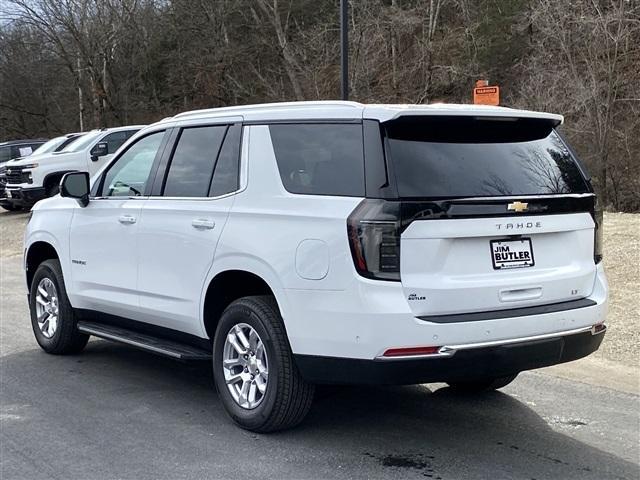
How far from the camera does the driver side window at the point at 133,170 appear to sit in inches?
234

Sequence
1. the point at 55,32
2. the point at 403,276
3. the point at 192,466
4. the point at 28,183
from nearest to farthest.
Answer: the point at 403,276, the point at 192,466, the point at 28,183, the point at 55,32

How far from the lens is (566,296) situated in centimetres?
457

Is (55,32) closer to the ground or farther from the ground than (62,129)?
farther from the ground

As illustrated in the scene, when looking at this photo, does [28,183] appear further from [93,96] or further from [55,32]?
[93,96]

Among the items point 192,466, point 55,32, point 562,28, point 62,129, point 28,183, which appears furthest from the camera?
point 62,129

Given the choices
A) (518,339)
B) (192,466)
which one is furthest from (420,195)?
(192,466)

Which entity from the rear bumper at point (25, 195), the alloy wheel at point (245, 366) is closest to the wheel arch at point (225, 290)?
the alloy wheel at point (245, 366)

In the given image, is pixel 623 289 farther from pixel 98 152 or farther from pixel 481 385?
pixel 98 152

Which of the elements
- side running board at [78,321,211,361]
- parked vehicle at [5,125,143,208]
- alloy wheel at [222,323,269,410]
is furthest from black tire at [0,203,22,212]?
alloy wheel at [222,323,269,410]

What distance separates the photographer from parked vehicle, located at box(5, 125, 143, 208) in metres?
17.7

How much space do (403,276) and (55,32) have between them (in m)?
30.6

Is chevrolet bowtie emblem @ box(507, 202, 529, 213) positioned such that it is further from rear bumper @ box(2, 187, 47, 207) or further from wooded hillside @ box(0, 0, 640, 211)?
rear bumper @ box(2, 187, 47, 207)

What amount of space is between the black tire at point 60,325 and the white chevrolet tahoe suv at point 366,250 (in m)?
1.48

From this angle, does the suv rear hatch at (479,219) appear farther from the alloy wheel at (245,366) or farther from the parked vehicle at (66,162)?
the parked vehicle at (66,162)
